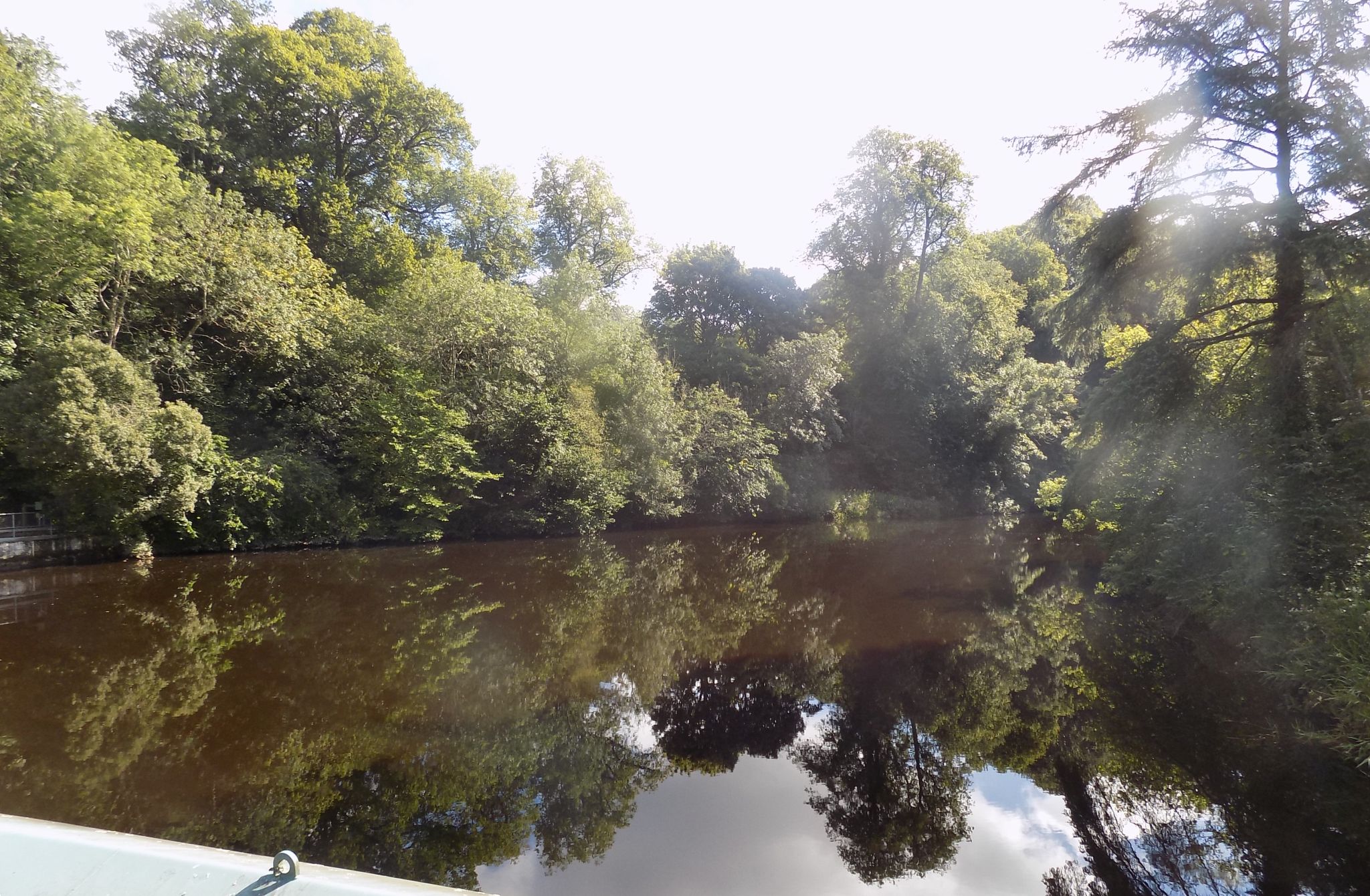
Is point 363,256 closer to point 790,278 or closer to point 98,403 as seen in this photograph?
point 98,403

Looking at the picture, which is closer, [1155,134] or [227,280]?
[1155,134]

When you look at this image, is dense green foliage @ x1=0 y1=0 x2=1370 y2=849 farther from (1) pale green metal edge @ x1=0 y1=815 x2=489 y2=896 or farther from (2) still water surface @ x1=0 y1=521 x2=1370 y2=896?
(1) pale green metal edge @ x1=0 y1=815 x2=489 y2=896

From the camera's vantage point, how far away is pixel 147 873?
1.78 metres

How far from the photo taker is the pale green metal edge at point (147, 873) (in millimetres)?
1738

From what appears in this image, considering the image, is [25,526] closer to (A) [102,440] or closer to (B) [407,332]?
(A) [102,440]

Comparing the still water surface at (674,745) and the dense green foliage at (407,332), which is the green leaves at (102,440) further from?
the still water surface at (674,745)

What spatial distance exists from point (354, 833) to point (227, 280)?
50.8 ft

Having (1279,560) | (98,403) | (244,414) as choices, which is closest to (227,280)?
(244,414)

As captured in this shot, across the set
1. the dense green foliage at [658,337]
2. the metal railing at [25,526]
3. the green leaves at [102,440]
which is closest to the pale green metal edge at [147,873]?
the dense green foliage at [658,337]

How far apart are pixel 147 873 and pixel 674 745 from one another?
4053 mm

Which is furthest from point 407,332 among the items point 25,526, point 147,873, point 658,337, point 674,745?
point 147,873

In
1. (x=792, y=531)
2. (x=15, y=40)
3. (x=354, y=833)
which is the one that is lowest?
(x=792, y=531)

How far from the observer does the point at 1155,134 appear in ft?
31.4

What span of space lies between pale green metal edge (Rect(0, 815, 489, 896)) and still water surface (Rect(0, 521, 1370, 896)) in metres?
1.89
